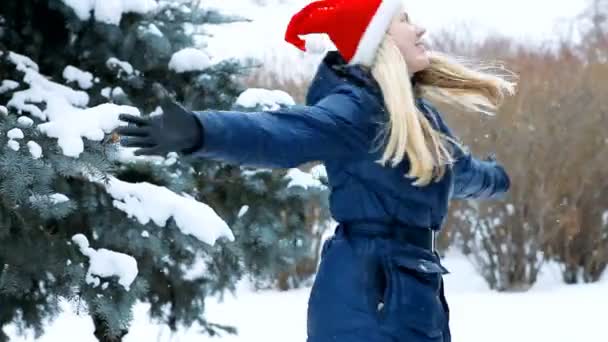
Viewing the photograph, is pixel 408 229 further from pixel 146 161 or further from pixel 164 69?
pixel 164 69

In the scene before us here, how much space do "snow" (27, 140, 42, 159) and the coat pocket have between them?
4.32 feet

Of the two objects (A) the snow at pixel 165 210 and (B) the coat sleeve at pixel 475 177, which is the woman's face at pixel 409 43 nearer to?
(B) the coat sleeve at pixel 475 177

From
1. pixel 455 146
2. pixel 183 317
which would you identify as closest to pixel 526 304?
pixel 183 317

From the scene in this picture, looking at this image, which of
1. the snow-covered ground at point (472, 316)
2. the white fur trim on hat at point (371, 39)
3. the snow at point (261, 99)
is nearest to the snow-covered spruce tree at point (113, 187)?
the snow at point (261, 99)

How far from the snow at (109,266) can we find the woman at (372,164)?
1.22m

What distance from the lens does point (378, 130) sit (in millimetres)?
2254

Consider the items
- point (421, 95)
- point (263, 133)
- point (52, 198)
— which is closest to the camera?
point (263, 133)

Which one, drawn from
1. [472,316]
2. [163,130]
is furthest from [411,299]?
[472,316]

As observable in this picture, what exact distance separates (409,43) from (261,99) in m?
1.69

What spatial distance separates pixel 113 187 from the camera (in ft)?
11.7

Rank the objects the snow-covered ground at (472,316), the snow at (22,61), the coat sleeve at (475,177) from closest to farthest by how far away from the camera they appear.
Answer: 1. the coat sleeve at (475,177)
2. the snow at (22,61)
3. the snow-covered ground at (472,316)

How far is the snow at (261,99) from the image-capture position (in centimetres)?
405

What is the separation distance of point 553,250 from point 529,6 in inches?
601

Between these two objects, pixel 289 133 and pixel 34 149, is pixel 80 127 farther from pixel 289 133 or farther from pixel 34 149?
pixel 289 133
